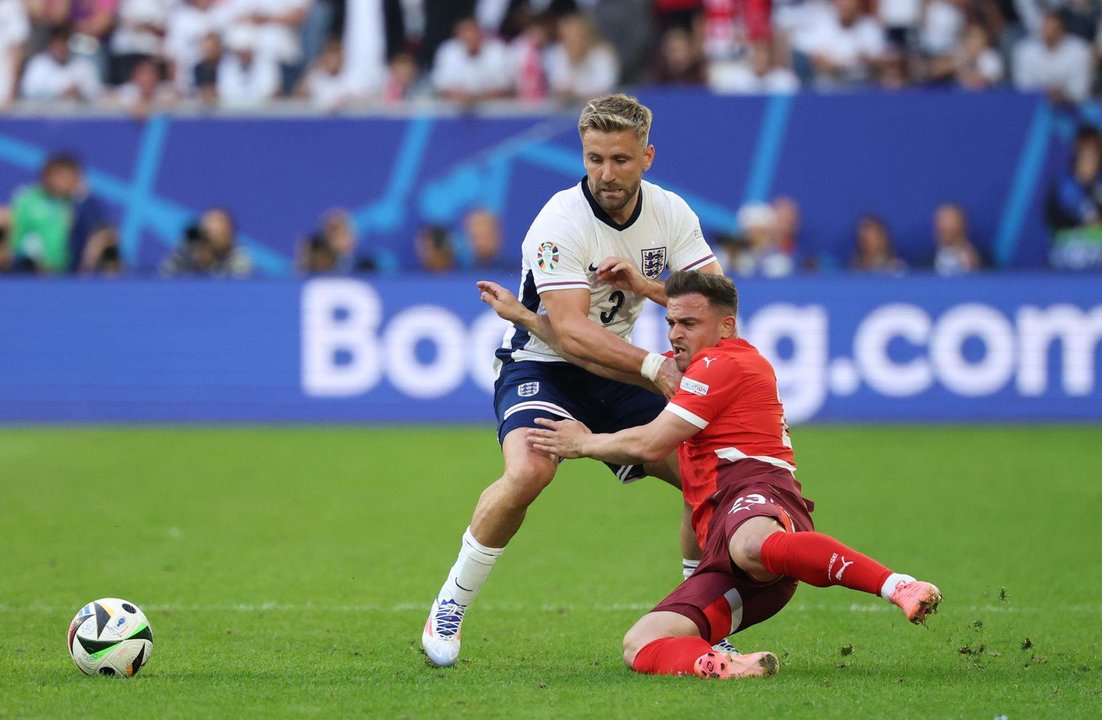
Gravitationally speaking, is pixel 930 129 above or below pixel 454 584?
above

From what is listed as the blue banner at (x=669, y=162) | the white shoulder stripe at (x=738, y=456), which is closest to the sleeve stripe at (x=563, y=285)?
the white shoulder stripe at (x=738, y=456)

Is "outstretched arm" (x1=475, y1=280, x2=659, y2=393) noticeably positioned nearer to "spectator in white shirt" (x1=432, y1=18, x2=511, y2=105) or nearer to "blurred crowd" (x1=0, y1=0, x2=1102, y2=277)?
"blurred crowd" (x1=0, y1=0, x2=1102, y2=277)

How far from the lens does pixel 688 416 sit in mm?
6230

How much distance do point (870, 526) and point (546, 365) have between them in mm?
3926

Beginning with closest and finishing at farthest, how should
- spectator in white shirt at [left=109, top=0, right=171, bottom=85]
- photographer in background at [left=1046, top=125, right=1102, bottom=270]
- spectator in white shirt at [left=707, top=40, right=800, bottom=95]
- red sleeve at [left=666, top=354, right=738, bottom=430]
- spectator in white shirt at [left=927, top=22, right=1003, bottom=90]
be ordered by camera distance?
red sleeve at [left=666, top=354, right=738, bottom=430], photographer in background at [left=1046, top=125, right=1102, bottom=270], spectator in white shirt at [left=927, top=22, right=1003, bottom=90], spectator in white shirt at [left=707, top=40, right=800, bottom=95], spectator in white shirt at [left=109, top=0, right=171, bottom=85]

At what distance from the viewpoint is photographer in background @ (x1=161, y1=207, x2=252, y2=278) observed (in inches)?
637

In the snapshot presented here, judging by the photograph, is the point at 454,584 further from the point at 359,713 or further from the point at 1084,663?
the point at 1084,663

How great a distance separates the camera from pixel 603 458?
641 cm

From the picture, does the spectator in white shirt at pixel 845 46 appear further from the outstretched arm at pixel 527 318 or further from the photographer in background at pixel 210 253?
the outstretched arm at pixel 527 318

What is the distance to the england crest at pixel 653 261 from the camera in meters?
6.95

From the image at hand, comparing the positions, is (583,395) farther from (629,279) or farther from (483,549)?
(483,549)

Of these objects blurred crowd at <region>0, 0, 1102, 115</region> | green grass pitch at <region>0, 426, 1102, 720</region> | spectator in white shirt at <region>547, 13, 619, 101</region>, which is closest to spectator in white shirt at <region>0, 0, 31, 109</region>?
blurred crowd at <region>0, 0, 1102, 115</region>

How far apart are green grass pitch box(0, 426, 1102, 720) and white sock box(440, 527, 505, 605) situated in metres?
0.27

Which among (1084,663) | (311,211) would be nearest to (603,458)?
(1084,663)
